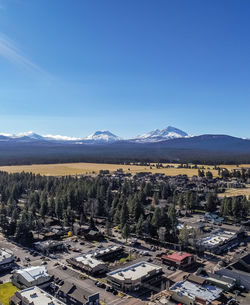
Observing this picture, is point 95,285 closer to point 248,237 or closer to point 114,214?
point 114,214

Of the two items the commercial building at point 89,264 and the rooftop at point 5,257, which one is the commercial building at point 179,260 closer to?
the commercial building at point 89,264

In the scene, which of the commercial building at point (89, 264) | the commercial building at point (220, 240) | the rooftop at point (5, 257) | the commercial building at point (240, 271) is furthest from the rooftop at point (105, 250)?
the commercial building at point (240, 271)

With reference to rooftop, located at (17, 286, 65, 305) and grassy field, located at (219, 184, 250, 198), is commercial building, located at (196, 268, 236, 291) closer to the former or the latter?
rooftop, located at (17, 286, 65, 305)

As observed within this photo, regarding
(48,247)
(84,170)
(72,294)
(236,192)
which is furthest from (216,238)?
(84,170)

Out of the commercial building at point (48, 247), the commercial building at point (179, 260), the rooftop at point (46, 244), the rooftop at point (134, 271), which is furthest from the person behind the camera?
the rooftop at point (46, 244)

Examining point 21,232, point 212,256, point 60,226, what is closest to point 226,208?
point 212,256
